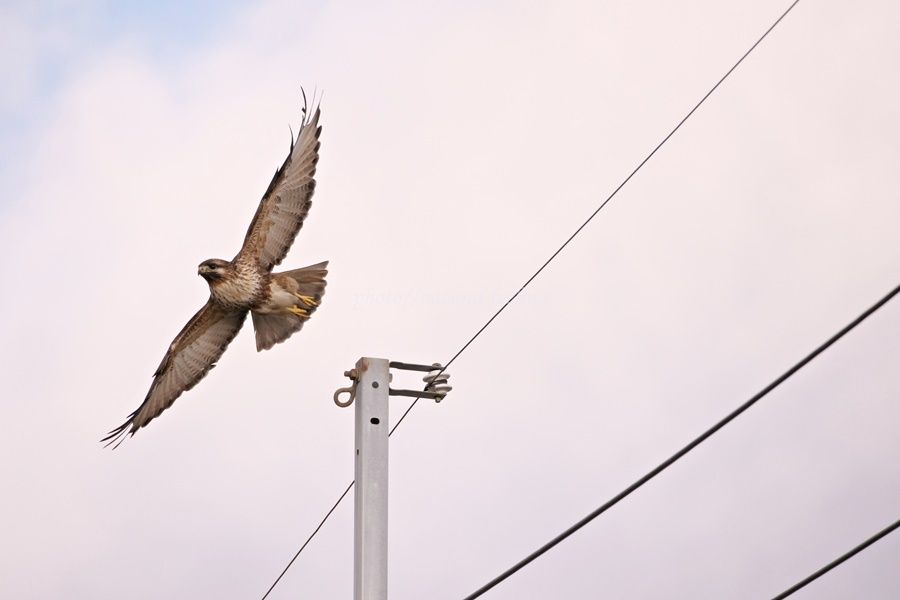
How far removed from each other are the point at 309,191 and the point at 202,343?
1544mm

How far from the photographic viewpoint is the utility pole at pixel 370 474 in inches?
225

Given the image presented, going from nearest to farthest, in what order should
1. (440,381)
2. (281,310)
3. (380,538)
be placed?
(380,538) → (440,381) → (281,310)

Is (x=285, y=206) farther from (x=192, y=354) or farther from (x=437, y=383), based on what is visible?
(x=437, y=383)

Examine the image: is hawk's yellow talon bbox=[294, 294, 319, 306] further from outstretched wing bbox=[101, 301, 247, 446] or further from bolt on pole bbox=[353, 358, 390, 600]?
bolt on pole bbox=[353, 358, 390, 600]

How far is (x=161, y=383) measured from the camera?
36.2 ft

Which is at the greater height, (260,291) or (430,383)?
(260,291)

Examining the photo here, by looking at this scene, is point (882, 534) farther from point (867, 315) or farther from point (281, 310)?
point (281, 310)

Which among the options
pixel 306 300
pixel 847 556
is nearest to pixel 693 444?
pixel 847 556

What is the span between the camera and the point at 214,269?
35.1ft

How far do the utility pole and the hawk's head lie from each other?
15.8 feet

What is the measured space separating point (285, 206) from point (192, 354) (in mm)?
1435

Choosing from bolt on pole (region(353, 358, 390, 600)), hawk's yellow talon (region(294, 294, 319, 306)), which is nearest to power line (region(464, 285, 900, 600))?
bolt on pole (region(353, 358, 390, 600))

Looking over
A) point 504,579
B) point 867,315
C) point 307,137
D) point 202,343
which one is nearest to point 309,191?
point 307,137

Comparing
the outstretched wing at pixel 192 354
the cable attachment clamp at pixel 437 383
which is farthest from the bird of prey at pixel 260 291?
the cable attachment clamp at pixel 437 383
